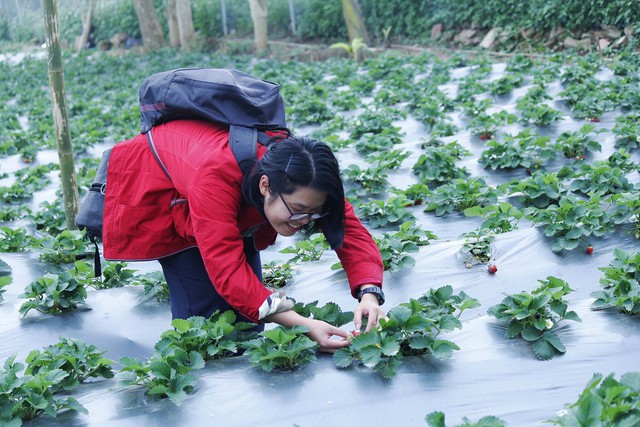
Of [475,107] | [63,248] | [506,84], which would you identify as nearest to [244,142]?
[63,248]

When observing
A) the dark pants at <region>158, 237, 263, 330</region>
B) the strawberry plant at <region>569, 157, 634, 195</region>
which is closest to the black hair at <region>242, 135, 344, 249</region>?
the dark pants at <region>158, 237, 263, 330</region>

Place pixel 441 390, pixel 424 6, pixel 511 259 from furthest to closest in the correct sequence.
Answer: pixel 424 6, pixel 511 259, pixel 441 390

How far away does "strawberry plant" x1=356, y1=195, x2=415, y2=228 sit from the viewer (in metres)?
4.56

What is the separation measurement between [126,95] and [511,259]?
9.37 metres

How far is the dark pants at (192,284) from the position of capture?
118 inches

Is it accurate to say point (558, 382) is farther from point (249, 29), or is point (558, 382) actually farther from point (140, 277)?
point (249, 29)

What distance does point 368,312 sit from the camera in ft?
8.86

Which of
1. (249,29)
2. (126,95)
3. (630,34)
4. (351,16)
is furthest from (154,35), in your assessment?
(630,34)

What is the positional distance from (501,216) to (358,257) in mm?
1548

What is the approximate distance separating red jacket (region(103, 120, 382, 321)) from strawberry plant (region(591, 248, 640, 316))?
851 millimetres

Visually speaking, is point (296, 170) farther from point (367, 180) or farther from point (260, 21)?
point (260, 21)

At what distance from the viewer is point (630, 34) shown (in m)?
12.0

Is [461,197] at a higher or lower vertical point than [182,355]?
lower

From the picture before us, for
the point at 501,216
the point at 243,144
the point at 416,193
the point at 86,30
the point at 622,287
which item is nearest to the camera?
the point at 243,144
